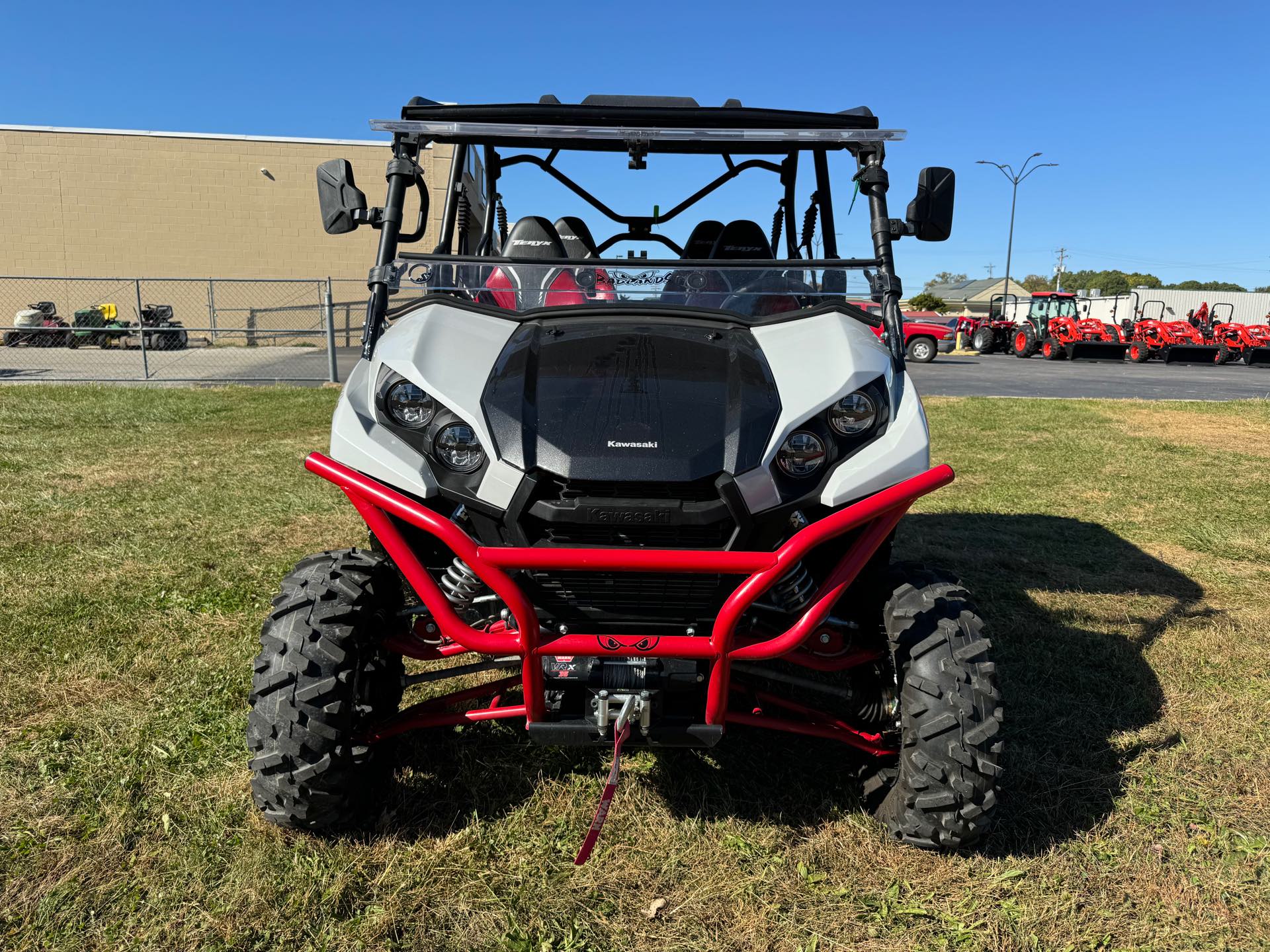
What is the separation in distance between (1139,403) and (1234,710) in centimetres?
1130

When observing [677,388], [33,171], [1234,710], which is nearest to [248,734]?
[677,388]

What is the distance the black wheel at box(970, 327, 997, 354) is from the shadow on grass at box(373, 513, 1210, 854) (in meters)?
27.5

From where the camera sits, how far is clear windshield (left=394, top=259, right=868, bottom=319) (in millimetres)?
3029

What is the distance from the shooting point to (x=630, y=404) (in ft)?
7.77

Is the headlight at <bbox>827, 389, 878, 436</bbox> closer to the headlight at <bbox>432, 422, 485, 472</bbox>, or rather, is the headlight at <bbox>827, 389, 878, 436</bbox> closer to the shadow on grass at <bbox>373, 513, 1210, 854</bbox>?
the headlight at <bbox>432, 422, 485, 472</bbox>

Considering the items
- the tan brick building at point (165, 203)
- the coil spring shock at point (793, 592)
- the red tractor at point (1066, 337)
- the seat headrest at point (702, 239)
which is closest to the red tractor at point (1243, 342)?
the red tractor at point (1066, 337)

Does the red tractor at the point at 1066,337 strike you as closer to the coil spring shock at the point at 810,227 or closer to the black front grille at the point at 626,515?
the coil spring shock at the point at 810,227

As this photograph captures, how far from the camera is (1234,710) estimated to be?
3418 mm

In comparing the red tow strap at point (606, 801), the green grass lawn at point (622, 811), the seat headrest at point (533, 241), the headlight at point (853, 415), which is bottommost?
the green grass lawn at point (622, 811)

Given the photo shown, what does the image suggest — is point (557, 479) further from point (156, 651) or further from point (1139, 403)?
point (1139, 403)

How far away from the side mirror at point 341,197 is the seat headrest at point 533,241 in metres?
0.53

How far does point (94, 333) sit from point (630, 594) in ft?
80.8

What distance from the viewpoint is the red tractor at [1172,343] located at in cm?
2555

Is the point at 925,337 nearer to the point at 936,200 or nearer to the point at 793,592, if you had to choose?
the point at 936,200
